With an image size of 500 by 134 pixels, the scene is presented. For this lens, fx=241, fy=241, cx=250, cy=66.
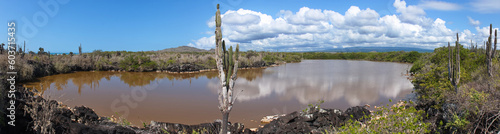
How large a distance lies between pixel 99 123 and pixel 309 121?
5619 millimetres

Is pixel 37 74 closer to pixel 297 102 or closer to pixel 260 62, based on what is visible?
pixel 297 102

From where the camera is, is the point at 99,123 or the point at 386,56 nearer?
the point at 99,123

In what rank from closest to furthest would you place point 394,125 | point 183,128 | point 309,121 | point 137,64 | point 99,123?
point 394,125
point 183,128
point 99,123
point 309,121
point 137,64

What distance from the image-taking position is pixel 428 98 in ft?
26.6

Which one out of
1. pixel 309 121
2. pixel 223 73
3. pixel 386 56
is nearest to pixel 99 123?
pixel 223 73

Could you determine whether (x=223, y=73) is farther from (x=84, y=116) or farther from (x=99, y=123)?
(x=84, y=116)

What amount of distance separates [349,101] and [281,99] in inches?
122

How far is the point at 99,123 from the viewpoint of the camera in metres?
6.30

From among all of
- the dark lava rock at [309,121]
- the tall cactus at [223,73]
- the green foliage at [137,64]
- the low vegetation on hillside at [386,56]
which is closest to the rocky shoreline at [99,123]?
the dark lava rock at [309,121]

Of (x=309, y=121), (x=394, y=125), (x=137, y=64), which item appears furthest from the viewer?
(x=137, y=64)

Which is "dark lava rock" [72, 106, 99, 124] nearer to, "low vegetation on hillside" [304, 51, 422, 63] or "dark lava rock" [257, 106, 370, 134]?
"dark lava rock" [257, 106, 370, 134]

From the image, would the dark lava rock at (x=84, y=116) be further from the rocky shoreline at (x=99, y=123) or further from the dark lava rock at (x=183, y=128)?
the dark lava rock at (x=183, y=128)

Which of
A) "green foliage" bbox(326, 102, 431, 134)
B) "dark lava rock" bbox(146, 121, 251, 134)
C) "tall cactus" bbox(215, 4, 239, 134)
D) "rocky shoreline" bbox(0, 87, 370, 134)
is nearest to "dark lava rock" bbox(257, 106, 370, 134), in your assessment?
"rocky shoreline" bbox(0, 87, 370, 134)

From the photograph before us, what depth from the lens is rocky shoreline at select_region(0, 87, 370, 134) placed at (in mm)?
5230
